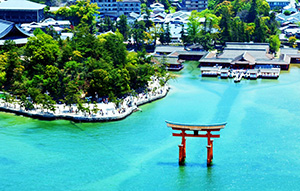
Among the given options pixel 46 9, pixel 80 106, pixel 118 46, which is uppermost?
pixel 46 9

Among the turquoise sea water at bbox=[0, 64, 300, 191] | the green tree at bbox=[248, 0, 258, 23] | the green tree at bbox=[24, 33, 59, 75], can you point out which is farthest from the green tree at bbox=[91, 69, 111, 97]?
the green tree at bbox=[248, 0, 258, 23]

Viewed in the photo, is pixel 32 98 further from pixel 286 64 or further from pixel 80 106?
pixel 286 64

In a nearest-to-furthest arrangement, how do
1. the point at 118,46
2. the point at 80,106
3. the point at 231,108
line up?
the point at 80,106 → the point at 231,108 → the point at 118,46

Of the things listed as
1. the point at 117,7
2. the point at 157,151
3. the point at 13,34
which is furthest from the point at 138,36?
the point at 157,151

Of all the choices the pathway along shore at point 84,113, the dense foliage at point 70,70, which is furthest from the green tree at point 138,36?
the pathway along shore at point 84,113

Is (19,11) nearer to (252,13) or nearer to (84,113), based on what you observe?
(252,13)

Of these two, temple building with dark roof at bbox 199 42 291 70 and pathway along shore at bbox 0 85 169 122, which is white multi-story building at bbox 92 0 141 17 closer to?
temple building with dark roof at bbox 199 42 291 70

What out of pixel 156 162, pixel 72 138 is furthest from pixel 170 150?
pixel 72 138
